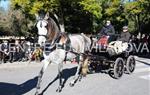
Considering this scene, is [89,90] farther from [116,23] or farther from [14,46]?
[116,23]

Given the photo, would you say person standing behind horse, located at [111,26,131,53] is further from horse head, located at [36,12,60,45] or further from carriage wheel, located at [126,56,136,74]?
horse head, located at [36,12,60,45]

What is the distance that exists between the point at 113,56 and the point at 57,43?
369 centimetres

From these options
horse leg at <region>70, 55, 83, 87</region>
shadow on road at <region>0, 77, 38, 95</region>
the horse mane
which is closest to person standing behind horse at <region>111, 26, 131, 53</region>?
horse leg at <region>70, 55, 83, 87</region>

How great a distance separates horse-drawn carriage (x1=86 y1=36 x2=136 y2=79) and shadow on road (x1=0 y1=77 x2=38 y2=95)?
282 centimetres

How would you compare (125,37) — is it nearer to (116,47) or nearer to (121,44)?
(121,44)

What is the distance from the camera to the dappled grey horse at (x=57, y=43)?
11.0 metres

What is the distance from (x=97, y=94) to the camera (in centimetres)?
1177

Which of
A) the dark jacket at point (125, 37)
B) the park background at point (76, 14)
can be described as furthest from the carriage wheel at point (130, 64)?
the park background at point (76, 14)

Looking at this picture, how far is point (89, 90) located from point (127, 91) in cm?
126

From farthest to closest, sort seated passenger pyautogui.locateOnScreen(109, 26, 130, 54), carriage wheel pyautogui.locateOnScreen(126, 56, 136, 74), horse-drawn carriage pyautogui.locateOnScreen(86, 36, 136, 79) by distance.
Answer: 1. carriage wheel pyautogui.locateOnScreen(126, 56, 136, 74)
2. seated passenger pyautogui.locateOnScreen(109, 26, 130, 54)
3. horse-drawn carriage pyautogui.locateOnScreen(86, 36, 136, 79)

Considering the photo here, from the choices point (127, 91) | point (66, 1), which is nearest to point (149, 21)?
point (66, 1)

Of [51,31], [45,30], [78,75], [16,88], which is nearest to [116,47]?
[78,75]

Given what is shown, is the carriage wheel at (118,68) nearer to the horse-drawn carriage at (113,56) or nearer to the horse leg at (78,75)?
the horse-drawn carriage at (113,56)

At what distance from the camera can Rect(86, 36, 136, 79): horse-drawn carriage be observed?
14609mm
